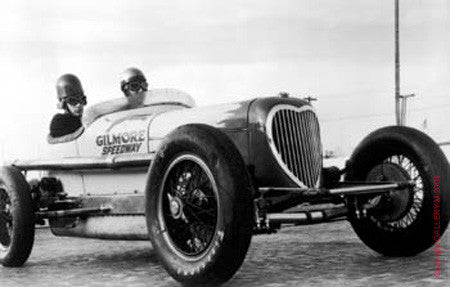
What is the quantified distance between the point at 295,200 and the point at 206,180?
75cm

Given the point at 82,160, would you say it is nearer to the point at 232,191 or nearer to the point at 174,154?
the point at 174,154

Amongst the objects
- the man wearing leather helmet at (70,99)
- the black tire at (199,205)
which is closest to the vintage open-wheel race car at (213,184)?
the black tire at (199,205)

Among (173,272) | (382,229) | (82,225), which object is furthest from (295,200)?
(82,225)

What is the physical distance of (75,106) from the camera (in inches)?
355

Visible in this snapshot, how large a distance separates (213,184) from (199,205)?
0.36m

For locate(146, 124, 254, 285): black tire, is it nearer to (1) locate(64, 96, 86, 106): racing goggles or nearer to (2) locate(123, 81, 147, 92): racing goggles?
(2) locate(123, 81, 147, 92): racing goggles

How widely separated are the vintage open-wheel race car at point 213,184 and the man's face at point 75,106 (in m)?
0.92

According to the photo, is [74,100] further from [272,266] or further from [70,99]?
[272,266]

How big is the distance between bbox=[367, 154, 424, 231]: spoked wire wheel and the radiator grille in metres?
0.83

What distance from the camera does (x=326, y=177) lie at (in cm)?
671

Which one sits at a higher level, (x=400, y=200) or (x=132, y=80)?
(x=132, y=80)

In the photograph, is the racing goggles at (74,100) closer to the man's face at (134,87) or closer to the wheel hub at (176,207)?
the man's face at (134,87)

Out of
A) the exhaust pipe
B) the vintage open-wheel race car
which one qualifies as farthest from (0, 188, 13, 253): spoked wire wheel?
the exhaust pipe

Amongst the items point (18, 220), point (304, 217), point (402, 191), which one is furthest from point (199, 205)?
point (18, 220)
